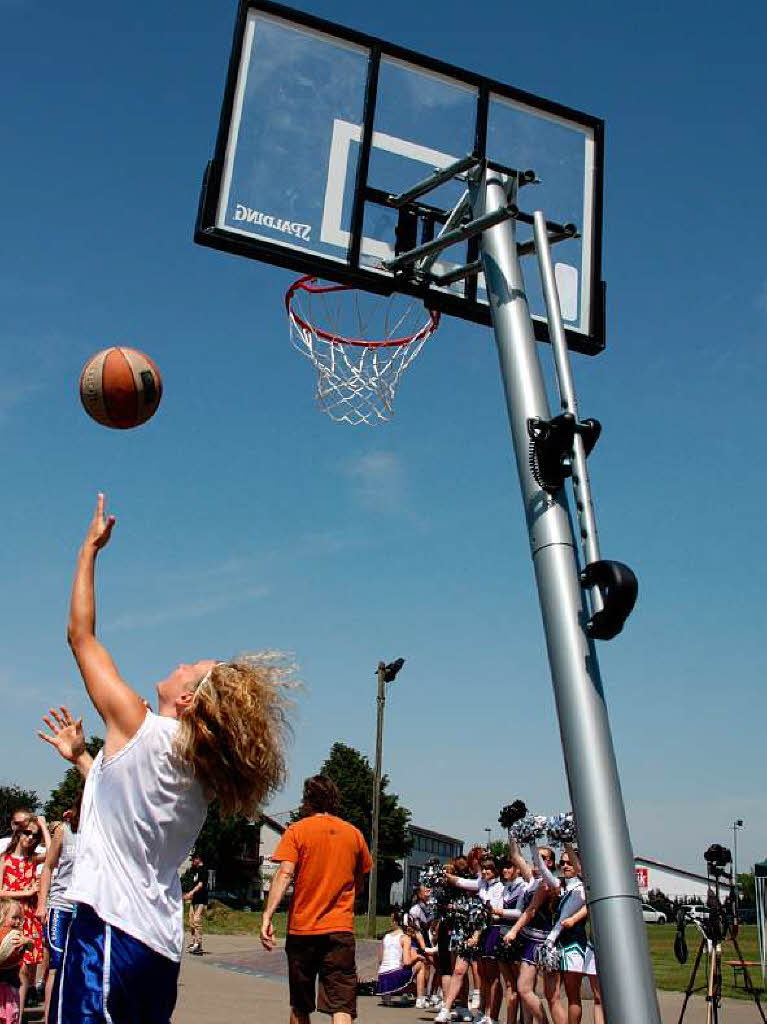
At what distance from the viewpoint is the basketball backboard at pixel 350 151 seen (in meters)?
6.45

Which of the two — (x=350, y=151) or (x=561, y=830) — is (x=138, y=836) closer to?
(x=350, y=151)

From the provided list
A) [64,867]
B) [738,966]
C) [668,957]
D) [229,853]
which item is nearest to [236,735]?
[64,867]

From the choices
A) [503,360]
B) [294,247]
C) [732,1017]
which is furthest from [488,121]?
[732,1017]

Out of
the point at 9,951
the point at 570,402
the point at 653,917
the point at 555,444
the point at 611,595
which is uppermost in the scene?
the point at 653,917

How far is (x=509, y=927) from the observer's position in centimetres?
1113

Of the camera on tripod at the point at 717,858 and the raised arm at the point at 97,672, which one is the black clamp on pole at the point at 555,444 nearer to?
the raised arm at the point at 97,672

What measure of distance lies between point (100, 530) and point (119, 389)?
1685 mm

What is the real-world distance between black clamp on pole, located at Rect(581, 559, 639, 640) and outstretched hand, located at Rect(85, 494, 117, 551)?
80.9 inches

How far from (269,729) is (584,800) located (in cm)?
148

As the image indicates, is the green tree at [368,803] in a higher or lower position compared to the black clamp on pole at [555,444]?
higher

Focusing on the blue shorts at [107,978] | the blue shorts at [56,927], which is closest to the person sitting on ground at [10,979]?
the blue shorts at [56,927]

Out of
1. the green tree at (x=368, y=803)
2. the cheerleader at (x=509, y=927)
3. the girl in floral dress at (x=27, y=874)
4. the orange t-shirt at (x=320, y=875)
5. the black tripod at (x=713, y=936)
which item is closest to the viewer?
the orange t-shirt at (x=320, y=875)

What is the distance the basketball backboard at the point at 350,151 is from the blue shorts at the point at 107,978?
393 cm

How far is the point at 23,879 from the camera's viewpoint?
1002cm
